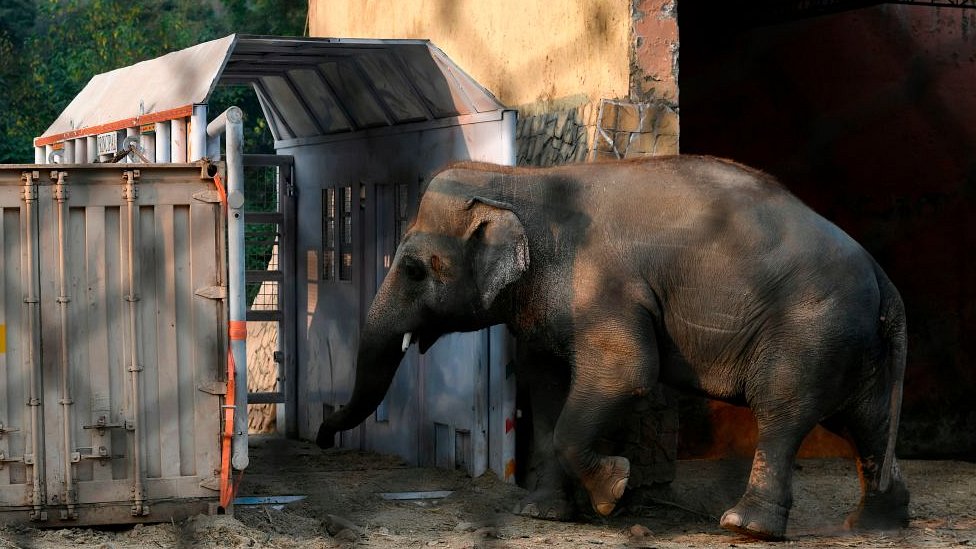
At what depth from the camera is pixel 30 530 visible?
17.4 feet

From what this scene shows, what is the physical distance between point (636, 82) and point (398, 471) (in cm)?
236

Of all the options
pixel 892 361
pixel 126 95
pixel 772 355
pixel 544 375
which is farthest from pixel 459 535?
pixel 126 95

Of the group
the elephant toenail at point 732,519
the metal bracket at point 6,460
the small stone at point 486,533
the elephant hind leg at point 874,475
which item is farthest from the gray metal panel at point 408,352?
the metal bracket at point 6,460

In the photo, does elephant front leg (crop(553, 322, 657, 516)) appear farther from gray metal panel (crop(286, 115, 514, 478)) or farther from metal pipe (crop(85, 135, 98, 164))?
metal pipe (crop(85, 135, 98, 164))

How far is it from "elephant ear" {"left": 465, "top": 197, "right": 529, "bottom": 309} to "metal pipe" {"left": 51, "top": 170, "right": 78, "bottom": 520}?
1.56m

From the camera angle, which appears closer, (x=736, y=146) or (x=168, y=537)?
(x=168, y=537)

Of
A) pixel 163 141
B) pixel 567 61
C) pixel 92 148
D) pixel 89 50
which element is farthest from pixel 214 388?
pixel 89 50

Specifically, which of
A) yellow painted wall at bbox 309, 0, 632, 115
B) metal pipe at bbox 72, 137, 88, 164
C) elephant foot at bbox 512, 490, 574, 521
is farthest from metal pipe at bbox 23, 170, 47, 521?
metal pipe at bbox 72, 137, 88, 164

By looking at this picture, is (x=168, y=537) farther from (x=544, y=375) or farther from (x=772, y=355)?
(x=772, y=355)

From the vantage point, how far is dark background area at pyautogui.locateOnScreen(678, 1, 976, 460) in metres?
8.52

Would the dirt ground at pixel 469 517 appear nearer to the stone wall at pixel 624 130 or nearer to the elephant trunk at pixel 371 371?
the elephant trunk at pixel 371 371

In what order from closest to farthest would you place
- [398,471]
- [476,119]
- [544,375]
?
[544,375], [476,119], [398,471]

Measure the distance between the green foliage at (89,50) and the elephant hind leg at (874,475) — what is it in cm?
1112

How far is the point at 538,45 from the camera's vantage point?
23.1ft
